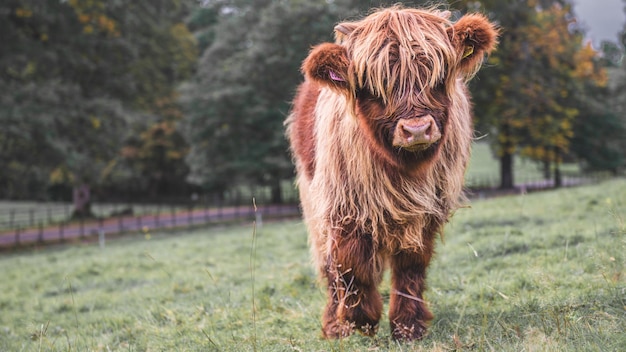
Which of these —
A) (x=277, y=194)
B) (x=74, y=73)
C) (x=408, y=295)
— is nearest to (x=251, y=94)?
(x=277, y=194)

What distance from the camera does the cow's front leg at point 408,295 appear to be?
3914 mm

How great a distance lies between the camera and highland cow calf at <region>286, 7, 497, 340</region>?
340 centimetres

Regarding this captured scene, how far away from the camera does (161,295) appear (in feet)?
24.1

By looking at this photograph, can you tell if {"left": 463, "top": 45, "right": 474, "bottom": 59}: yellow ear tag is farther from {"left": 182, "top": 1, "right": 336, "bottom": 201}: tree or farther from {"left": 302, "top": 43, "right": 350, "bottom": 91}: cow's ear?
{"left": 182, "top": 1, "right": 336, "bottom": 201}: tree

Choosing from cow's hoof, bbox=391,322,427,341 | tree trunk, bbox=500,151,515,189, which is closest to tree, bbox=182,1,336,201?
tree trunk, bbox=500,151,515,189

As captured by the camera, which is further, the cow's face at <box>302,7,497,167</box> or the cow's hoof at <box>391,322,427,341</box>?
the cow's hoof at <box>391,322,427,341</box>

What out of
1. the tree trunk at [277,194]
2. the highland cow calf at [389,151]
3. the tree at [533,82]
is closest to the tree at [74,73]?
the tree trunk at [277,194]

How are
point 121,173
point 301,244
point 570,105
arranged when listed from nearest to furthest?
1. point 301,244
2. point 570,105
3. point 121,173

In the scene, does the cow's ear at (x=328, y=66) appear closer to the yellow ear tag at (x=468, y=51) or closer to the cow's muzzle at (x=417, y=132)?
the cow's muzzle at (x=417, y=132)

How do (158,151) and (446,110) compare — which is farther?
(158,151)

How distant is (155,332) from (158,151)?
109 feet

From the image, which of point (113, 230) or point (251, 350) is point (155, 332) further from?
point (113, 230)

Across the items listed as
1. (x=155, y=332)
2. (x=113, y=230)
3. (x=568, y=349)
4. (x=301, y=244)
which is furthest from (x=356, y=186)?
(x=113, y=230)

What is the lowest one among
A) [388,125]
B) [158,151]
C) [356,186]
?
[356,186]
